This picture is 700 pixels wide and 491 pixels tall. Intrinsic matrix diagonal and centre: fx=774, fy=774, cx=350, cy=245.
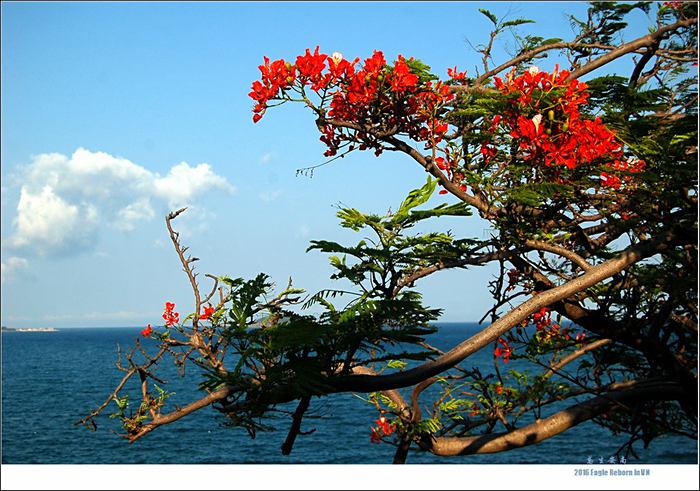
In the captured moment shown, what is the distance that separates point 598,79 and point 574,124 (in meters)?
1.78

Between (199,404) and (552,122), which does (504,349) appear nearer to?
(552,122)

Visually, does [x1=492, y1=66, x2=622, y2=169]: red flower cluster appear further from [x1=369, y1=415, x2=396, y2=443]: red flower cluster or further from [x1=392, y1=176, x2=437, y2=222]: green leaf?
[x1=369, y1=415, x2=396, y2=443]: red flower cluster

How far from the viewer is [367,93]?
5023 mm

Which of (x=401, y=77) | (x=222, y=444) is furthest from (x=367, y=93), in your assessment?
(x=222, y=444)

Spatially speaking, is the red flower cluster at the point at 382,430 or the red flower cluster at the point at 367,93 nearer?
the red flower cluster at the point at 367,93

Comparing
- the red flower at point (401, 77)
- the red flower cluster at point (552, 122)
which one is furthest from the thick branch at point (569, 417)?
the red flower at point (401, 77)

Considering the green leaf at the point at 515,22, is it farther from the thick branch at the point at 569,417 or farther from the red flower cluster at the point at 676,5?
the thick branch at the point at 569,417

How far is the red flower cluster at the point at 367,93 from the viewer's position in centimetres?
494

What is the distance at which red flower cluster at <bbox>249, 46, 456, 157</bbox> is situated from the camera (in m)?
4.94

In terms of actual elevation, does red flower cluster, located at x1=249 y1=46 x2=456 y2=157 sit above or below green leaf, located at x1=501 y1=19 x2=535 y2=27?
below

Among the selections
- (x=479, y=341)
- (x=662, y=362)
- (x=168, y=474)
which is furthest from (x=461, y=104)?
(x=168, y=474)

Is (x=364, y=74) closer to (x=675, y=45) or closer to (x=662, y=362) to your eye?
(x=662, y=362)

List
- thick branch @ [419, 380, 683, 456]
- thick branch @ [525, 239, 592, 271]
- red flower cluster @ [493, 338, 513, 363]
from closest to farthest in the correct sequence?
thick branch @ [525, 239, 592, 271] < thick branch @ [419, 380, 683, 456] < red flower cluster @ [493, 338, 513, 363]

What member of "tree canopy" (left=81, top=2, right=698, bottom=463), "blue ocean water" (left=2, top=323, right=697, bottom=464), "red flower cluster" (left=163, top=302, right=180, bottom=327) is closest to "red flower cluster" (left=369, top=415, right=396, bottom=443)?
"tree canopy" (left=81, top=2, right=698, bottom=463)
